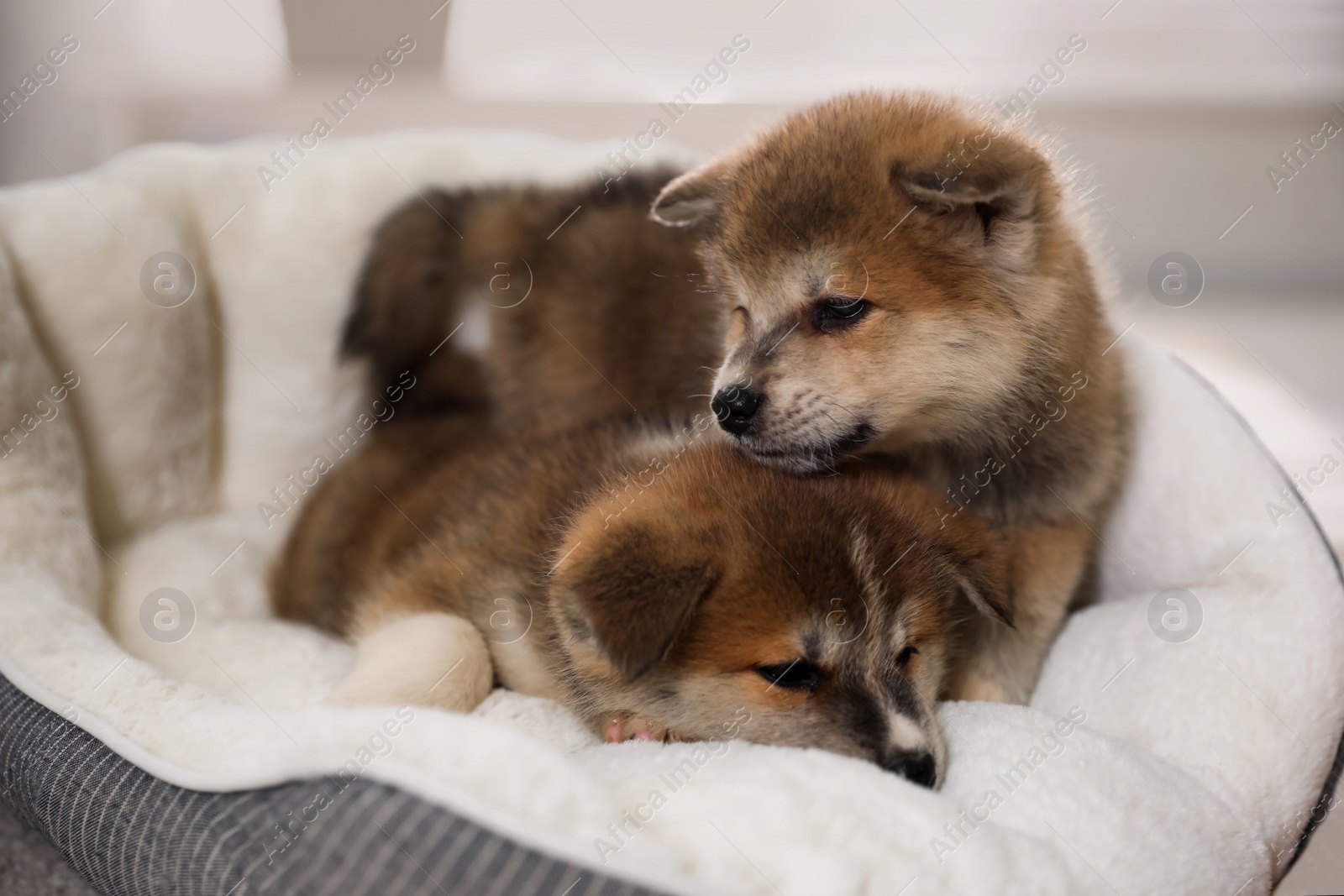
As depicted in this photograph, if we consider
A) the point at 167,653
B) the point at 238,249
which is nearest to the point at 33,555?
the point at 167,653

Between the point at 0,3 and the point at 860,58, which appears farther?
the point at 860,58

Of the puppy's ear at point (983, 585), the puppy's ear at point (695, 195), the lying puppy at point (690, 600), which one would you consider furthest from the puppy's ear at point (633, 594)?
the puppy's ear at point (695, 195)

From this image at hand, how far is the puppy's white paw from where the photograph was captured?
1.65 metres

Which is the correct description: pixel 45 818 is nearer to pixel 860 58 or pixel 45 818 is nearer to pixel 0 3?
pixel 0 3

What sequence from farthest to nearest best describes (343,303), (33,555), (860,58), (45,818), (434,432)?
(860,58) → (343,303) → (434,432) → (33,555) → (45,818)

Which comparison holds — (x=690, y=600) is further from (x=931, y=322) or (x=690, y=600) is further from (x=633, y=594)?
(x=931, y=322)

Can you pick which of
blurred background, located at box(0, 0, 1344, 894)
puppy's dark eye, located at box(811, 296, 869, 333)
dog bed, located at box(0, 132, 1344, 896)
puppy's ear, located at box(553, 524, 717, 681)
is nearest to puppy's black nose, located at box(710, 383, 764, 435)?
puppy's dark eye, located at box(811, 296, 869, 333)

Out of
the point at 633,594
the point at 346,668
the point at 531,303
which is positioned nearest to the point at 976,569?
the point at 633,594

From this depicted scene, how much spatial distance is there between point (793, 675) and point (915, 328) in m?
0.61

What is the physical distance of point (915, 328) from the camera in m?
1.68

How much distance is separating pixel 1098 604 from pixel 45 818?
6.41ft

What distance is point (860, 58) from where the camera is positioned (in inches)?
152

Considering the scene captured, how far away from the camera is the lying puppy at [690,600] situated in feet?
4.62

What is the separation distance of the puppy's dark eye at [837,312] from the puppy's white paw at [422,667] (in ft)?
2.68
